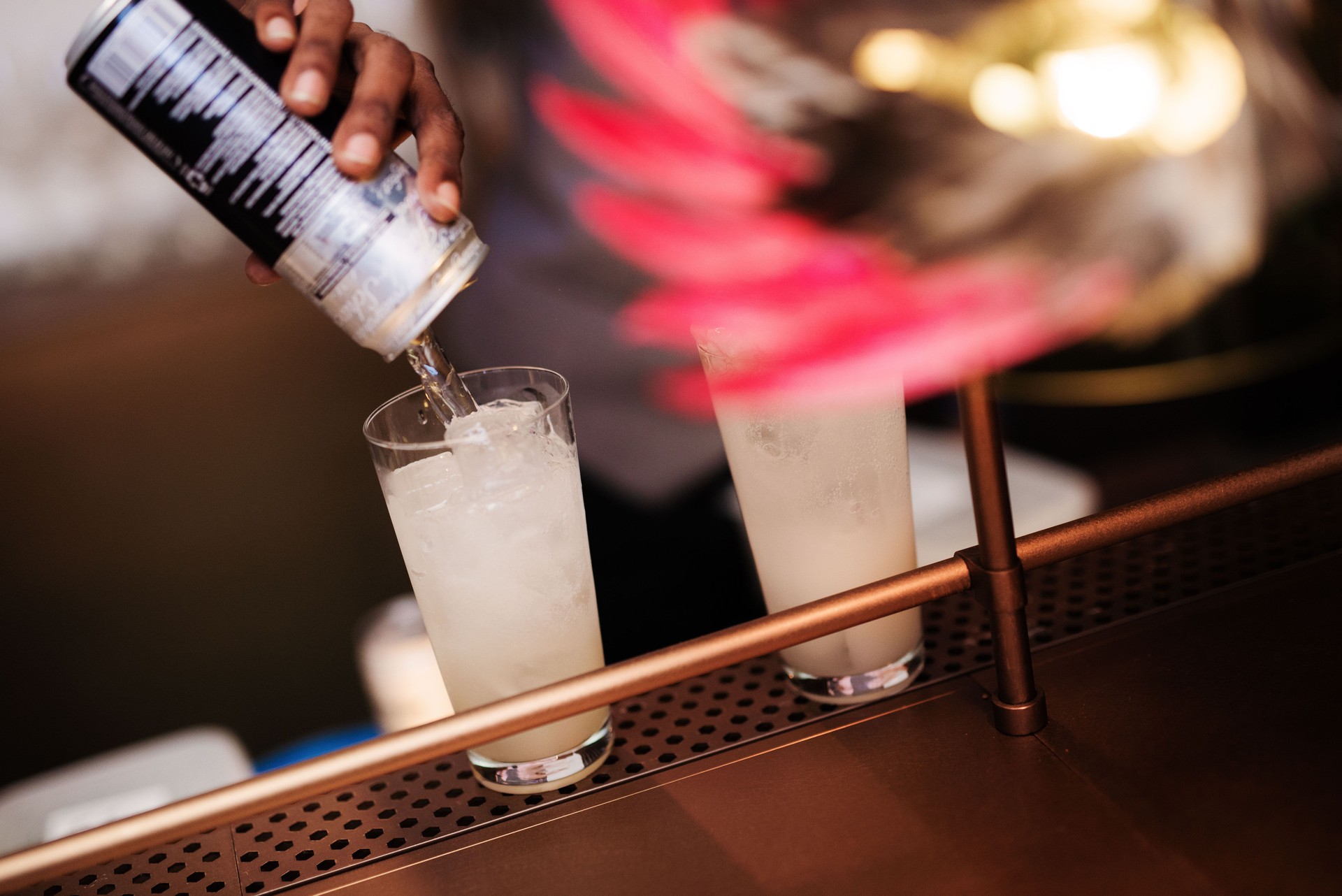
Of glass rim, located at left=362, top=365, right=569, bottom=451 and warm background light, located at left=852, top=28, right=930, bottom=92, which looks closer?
glass rim, located at left=362, top=365, right=569, bottom=451

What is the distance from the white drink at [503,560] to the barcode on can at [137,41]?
0.69 feet

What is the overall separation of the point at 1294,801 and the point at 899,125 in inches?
83.5

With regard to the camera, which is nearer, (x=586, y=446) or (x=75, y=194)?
(x=75, y=194)

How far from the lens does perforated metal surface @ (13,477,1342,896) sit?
1.93ft

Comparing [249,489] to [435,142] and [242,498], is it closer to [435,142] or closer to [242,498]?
[242,498]

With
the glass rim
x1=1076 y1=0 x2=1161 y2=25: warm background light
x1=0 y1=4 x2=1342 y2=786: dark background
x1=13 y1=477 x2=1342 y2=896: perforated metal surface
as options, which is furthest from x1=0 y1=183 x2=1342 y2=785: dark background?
the glass rim

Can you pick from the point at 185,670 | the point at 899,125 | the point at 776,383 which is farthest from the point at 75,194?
the point at 776,383

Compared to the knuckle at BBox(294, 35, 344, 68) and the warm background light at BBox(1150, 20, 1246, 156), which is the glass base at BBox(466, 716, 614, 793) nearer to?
the knuckle at BBox(294, 35, 344, 68)

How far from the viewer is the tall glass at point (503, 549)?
57 cm

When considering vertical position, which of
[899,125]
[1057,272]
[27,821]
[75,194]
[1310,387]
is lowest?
[1310,387]

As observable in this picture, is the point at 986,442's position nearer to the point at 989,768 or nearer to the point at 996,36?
the point at 989,768

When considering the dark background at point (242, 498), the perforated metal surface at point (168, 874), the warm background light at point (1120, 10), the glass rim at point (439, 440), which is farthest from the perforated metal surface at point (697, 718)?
the dark background at point (242, 498)

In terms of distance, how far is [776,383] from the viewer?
597mm

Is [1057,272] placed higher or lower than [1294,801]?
lower
